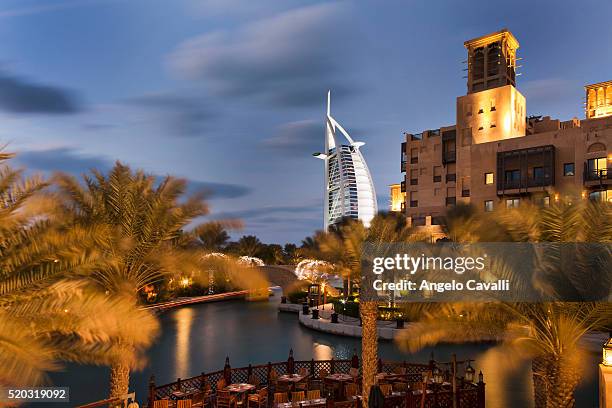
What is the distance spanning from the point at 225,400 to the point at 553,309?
9631 millimetres

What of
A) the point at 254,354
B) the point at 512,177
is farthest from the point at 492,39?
the point at 254,354

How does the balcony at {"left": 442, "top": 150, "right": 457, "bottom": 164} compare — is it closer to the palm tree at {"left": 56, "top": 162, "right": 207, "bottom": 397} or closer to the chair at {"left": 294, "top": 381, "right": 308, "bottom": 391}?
the chair at {"left": 294, "top": 381, "right": 308, "bottom": 391}

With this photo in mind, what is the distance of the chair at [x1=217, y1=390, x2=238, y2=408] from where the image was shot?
14938 mm

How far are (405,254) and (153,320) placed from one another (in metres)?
9.44

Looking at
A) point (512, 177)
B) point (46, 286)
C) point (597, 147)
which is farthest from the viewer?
point (512, 177)

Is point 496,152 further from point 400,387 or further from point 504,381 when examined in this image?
point 400,387

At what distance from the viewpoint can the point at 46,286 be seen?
8242mm

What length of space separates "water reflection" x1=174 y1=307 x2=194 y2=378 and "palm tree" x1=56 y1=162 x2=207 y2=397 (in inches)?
467

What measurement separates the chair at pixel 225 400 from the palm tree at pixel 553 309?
598 centimetres

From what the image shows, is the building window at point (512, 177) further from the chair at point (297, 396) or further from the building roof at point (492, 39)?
the chair at point (297, 396)

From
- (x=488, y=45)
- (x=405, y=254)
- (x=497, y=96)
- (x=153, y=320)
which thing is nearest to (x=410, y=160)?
(x=497, y=96)

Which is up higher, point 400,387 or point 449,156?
point 449,156

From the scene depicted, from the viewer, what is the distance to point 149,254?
1269cm

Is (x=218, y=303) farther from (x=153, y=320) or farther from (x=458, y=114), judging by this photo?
(x=153, y=320)
